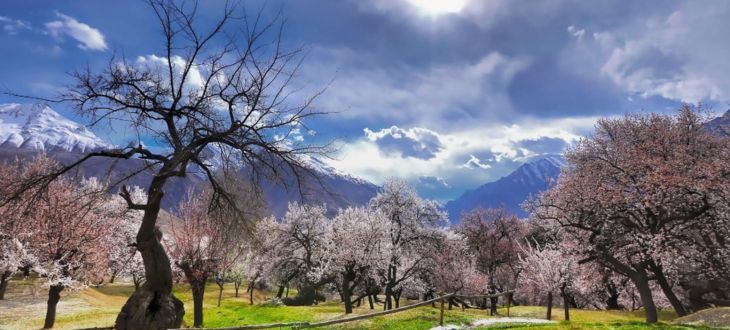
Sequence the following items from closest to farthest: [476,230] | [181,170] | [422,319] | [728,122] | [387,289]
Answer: [181,170], [422,319], [728,122], [387,289], [476,230]

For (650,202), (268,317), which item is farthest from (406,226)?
(650,202)

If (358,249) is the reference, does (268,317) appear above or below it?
below

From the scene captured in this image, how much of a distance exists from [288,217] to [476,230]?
28.8m

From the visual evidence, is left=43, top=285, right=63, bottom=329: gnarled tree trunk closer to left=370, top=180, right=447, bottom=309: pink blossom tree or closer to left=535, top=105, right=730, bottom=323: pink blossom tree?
left=370, top=180, right=447, bottom=309: pink blossom tree

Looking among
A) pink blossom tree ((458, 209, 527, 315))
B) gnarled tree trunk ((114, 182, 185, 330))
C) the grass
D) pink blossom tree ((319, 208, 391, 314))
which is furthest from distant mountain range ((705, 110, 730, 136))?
gnarled tree trunk ((114, 182, 185, 330))

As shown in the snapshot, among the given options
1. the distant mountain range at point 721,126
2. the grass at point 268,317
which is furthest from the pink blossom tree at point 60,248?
the distant mountain range at point 721,126

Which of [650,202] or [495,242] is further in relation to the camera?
[495,242]

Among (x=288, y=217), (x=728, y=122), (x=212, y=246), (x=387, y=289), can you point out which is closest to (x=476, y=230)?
(x=387, y=289)

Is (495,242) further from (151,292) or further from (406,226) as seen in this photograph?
(151,292)

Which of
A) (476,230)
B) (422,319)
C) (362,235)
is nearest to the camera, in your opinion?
(422,319)

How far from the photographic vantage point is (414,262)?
4900 centimetres

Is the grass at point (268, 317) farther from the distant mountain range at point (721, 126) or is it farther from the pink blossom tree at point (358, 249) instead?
the distant mountain range at point (721, 126)

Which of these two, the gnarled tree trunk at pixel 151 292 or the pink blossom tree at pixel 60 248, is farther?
the pink blossom tree at pixel 60 248

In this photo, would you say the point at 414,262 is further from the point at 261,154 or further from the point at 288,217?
the point at 261,154
